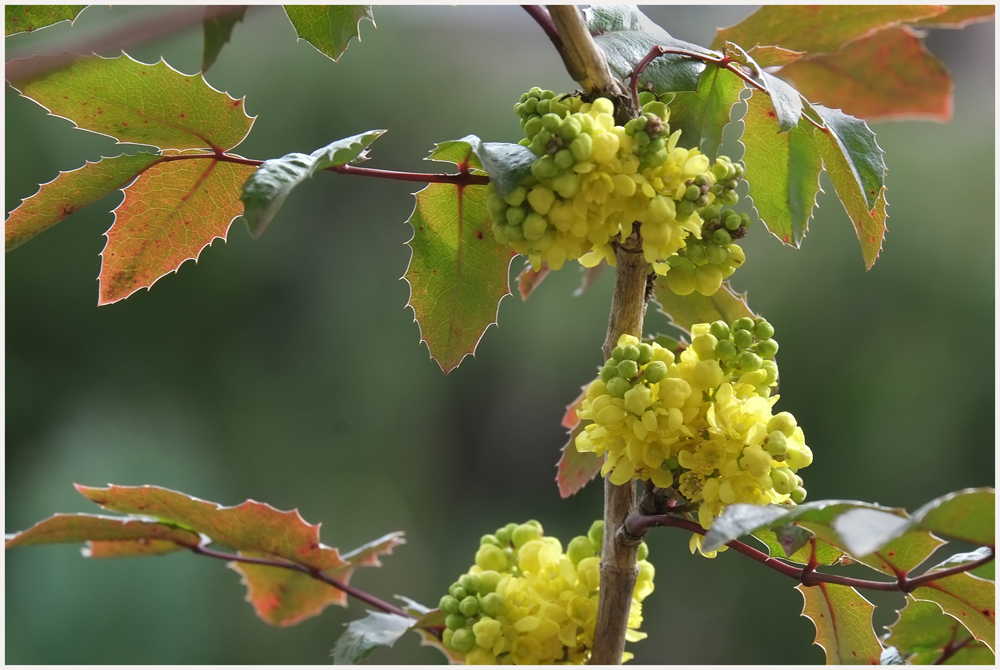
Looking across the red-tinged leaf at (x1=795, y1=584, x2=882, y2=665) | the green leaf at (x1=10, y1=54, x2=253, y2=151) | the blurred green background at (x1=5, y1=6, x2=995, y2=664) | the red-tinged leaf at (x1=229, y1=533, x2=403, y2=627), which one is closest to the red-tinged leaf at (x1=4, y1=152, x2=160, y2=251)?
the green leaf at (x1=10, y1=54, x2=253, y2=151)

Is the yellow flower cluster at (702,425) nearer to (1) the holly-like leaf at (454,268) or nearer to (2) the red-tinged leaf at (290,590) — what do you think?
(1) the holly-like leaf at (454,268)

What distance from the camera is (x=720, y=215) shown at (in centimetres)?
29

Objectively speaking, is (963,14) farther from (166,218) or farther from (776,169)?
(166,218)

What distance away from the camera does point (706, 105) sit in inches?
11.9

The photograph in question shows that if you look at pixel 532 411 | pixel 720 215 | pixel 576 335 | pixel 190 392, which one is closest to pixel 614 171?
pixel 720 215

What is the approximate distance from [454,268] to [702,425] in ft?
0.40

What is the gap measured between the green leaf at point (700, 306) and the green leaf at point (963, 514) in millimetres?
153

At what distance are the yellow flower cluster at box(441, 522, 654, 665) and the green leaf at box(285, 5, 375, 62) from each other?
0.22 meters

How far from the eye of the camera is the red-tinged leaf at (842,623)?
0.33 metres

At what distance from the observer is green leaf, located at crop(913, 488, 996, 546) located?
22 centimetres

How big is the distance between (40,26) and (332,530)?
4.67ft

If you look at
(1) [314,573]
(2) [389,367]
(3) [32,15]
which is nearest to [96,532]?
(1) [314,573]

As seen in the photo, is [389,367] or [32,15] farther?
[389,367]

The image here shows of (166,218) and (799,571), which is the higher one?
(166,218)
